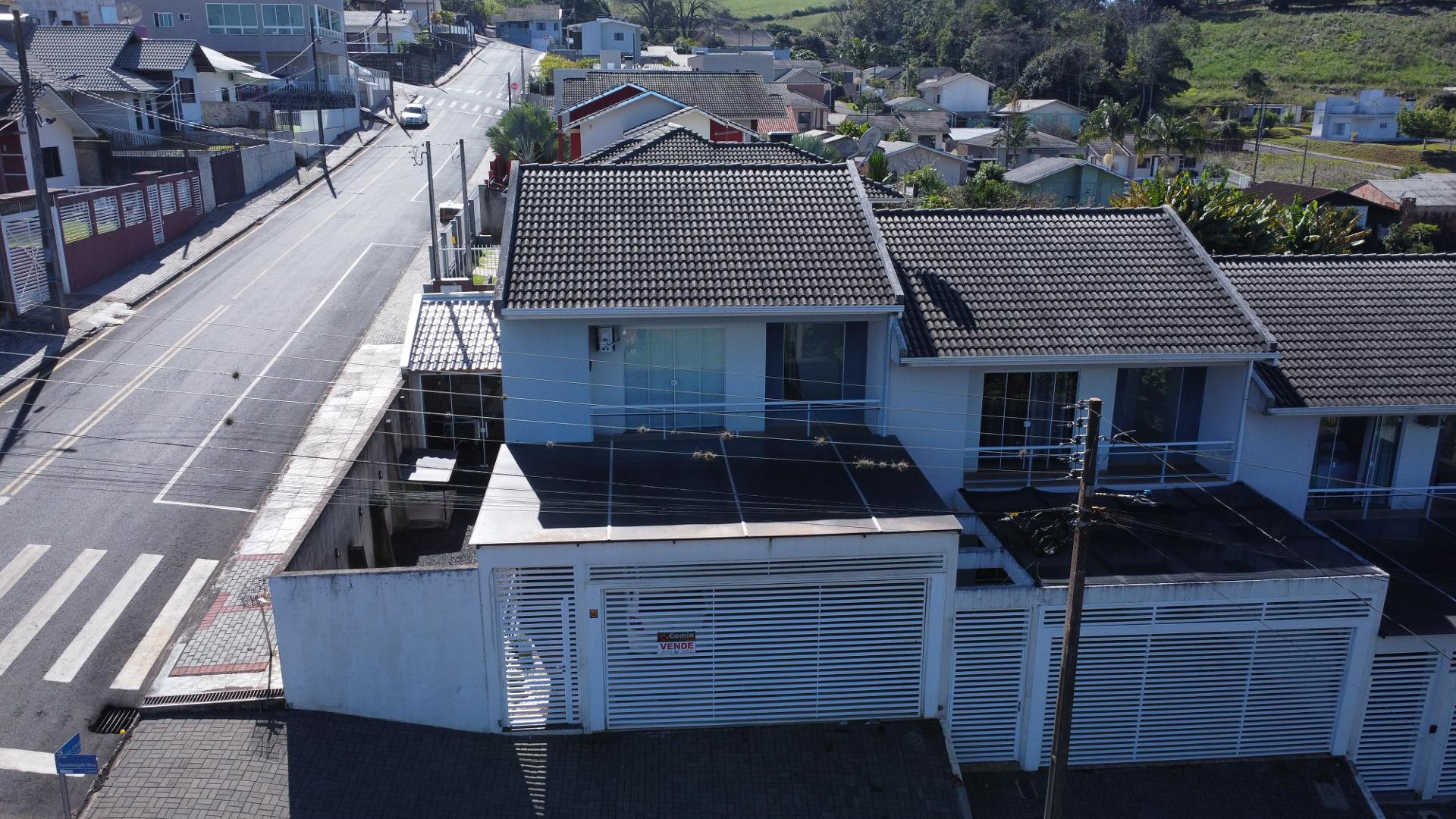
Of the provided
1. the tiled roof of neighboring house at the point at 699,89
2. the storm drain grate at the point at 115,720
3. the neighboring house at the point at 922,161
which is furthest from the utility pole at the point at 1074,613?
the neighboring house at the point at 922,161

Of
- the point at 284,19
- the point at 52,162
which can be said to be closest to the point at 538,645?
the point at 52,162

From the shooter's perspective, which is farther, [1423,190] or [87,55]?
[1423,190]

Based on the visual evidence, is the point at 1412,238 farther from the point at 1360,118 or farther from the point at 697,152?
the point at 1360,118

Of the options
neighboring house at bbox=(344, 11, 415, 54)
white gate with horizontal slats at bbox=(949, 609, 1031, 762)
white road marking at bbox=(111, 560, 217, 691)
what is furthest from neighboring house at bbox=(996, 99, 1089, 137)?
white road marking at bbox=(111, 560, 217, 691)

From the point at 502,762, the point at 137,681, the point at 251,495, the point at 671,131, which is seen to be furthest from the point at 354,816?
the point at 671,131

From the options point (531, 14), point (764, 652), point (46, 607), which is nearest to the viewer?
point (764, 652)

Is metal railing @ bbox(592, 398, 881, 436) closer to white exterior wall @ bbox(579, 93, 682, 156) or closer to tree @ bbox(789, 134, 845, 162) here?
tree @ bbox(789, 134, 845, 162)
